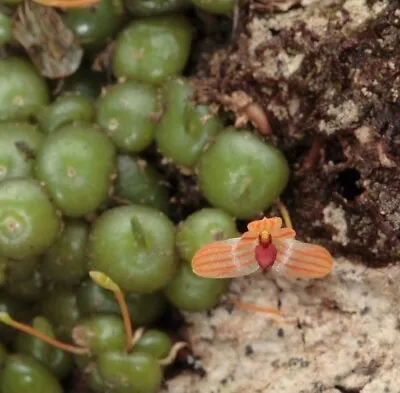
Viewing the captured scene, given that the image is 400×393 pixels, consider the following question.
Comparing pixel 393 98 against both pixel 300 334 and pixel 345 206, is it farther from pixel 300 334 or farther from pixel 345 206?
pixel 300 334

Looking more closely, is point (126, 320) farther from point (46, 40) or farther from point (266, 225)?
point (46, 40)

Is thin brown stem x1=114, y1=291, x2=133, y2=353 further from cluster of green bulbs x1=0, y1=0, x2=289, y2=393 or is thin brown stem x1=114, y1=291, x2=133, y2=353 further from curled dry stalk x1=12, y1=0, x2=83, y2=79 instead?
curled dry stalk x1=12, y1=0, x2=83, y2=79

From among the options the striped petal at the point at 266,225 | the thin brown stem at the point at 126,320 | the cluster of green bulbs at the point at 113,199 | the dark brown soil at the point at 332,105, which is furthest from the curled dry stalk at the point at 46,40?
the striped petal at the point at 266,225

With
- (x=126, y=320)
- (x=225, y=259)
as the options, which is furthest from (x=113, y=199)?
(x=225, y=259)

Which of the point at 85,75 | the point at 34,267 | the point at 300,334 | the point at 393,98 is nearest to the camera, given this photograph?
the point at 393,98

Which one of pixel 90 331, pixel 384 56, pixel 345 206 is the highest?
pixel 384 56

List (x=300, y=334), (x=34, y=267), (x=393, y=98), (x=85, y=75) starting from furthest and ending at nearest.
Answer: (x=85, y=75) < (x=34, y=267) < (x=300, y=334) < (x=393, y=98)

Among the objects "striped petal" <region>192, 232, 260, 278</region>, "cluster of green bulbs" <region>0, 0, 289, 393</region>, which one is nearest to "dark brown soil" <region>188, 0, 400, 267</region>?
"cluster of green bulbs" <region>0, 0, 289, 393</region>

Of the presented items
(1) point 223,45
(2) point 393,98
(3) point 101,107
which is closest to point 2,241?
(3) point 101,107
